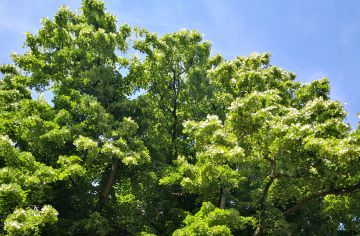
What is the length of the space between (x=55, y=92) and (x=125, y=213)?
849 cm

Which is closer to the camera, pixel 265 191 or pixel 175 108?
pixel 265 191

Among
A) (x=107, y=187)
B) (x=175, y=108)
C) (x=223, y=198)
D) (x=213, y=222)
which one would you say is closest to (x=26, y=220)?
(x=107, y=187)

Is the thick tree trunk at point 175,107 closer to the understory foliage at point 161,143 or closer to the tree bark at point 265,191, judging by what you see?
the understory foliage at point 161,143

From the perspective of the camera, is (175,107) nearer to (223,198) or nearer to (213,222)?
(223,198)

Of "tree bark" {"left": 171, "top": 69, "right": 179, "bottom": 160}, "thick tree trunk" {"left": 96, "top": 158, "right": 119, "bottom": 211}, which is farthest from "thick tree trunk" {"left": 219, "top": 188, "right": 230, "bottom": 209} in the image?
"tree bark" {"left": 171, "top": 69, "right": 179, "bottom": 160}

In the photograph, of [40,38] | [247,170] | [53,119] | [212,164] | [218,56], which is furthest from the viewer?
[218,56]

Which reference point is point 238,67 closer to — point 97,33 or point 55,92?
point 97,33

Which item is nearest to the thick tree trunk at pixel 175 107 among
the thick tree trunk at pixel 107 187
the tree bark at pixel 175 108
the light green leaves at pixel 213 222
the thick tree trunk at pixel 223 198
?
the tree bark at pixel 175 108

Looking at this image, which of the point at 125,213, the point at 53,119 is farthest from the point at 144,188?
the point at 53,119

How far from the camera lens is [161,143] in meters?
25.2

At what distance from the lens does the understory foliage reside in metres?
16.5

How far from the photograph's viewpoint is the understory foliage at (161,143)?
A: 16.5 metres

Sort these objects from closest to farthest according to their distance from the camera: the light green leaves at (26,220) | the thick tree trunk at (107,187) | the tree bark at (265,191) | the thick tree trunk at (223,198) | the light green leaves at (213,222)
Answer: the light green leaves at (26,220) < the light green leaves at (213,222) < the tree bark at (265,191) < the thick tree trunk at (223,198) < the thick tree trunk at (107,187)

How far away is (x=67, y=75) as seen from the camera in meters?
24.8
